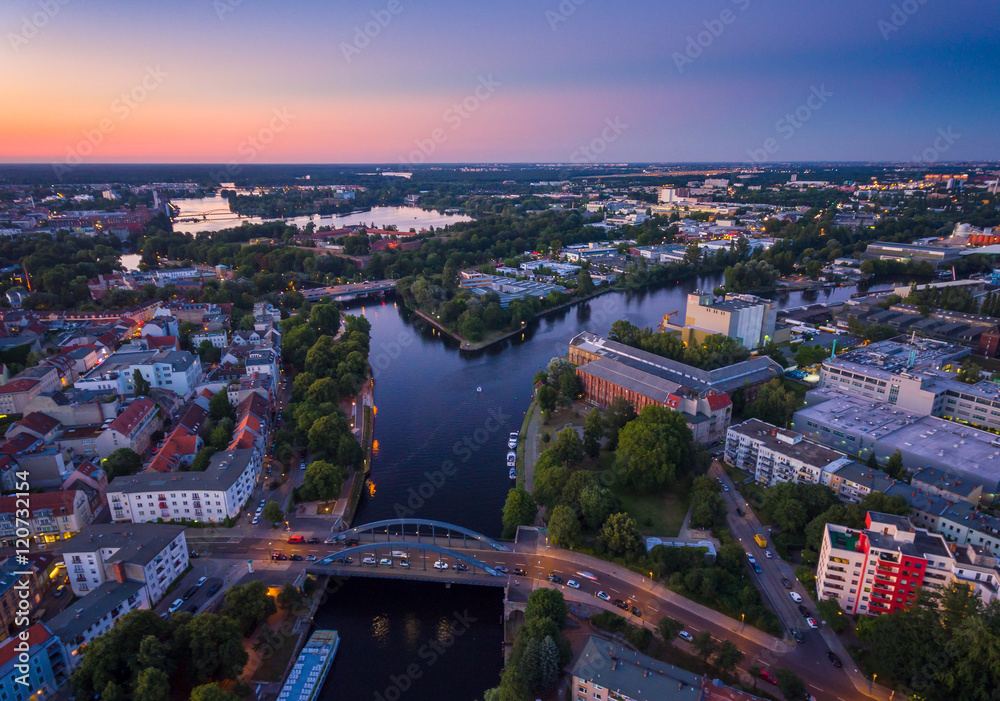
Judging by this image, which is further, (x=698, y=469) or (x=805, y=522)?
(x=698, y=469)

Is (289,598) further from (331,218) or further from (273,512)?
(331,218)

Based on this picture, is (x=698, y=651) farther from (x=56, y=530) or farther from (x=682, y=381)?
(x=56, y=530)

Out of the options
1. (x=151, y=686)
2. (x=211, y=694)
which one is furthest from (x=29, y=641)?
(x=211, y=694)

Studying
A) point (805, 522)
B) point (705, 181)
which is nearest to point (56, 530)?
point (805, 522)

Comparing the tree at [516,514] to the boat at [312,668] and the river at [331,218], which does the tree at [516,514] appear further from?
the river at [331,218]

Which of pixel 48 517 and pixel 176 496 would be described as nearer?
pixel 48 517

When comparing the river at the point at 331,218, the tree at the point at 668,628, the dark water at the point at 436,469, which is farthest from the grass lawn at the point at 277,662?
the river at the point at 331,218

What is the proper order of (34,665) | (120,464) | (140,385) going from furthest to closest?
(140,385) → (120,464) → (34,665)

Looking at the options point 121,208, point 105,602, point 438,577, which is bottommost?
point 438,577
